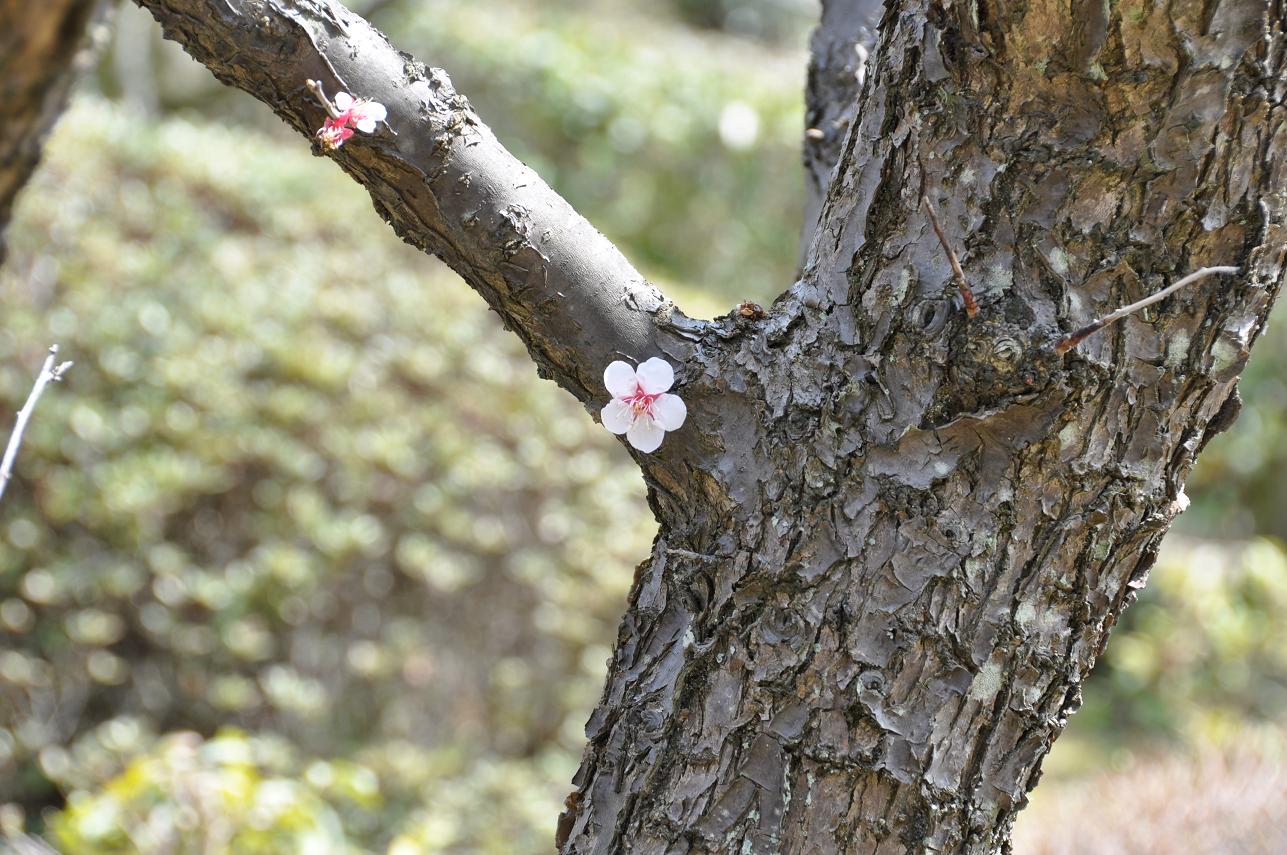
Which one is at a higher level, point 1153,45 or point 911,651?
point 1153,45

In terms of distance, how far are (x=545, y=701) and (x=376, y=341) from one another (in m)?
1.46

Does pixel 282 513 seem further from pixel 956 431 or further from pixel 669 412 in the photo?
pixel 956 431

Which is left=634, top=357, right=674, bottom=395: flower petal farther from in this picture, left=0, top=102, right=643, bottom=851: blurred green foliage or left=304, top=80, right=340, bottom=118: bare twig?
left=0, top=102, right=643, bottom=851: blurred green foliage

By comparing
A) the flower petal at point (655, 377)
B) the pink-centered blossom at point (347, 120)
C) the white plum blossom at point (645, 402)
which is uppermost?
the pink-centered blossom at point (347, 120)

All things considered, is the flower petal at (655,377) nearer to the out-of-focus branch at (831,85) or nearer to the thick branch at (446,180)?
the thick branch at (446,180)

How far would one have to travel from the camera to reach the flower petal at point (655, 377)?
3.42 ft

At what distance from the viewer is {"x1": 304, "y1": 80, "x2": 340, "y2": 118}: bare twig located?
99 centimetres

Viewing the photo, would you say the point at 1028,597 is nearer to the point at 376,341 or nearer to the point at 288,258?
the point at 376,341

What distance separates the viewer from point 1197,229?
92 cm

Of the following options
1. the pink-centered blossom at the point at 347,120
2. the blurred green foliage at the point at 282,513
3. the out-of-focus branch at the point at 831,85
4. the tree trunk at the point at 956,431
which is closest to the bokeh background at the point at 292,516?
the blurred green foliage at the point at 282,513

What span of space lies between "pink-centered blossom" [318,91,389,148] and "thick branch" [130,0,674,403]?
0.01 m

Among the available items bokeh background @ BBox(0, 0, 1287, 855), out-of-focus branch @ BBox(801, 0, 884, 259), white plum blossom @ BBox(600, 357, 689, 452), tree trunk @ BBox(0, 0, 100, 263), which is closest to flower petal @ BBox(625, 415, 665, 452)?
white plum blossom @ BBox(600, 357, 689, 452)

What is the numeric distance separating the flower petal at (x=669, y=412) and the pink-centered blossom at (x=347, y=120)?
0.38m

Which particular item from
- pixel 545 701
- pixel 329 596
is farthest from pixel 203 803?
pixel 545 701
